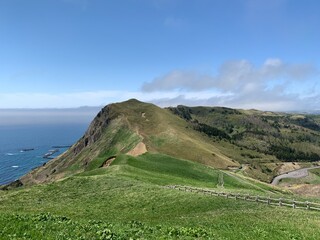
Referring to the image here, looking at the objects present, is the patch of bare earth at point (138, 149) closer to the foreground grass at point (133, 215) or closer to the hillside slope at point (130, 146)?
the hillside slope at point (130, 146)

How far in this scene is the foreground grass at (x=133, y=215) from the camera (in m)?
21.3

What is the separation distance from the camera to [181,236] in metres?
21.7

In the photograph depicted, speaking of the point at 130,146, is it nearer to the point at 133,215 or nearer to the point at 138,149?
the point at 138,149

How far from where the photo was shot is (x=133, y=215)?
36.3 metres

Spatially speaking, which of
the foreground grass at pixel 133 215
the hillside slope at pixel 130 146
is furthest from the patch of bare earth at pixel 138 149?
the foreground grass at pixel 133 215

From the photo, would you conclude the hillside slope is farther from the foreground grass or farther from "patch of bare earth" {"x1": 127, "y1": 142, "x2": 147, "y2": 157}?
the foreground grass

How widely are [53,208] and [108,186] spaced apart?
14.3m

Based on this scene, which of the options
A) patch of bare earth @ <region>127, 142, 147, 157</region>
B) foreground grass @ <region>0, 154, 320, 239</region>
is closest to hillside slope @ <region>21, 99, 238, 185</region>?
patch of bare earth @ <region>127, 142, 147, 157</region>

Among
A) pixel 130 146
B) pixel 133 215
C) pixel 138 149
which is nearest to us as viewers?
pixel 133 215

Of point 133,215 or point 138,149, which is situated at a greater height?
point 133,215

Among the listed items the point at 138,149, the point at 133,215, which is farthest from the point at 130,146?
the point at 133,215

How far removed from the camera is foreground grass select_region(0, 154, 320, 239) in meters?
21.3

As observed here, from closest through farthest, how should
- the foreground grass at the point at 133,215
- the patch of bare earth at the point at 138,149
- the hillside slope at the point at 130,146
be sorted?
the foreground grass at the point at 133,215 < the patch of bare earth at the point at 138,149 < the hillside slope at the point at 130,146

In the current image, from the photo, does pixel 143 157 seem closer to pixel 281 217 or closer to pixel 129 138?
pixel 129 138
